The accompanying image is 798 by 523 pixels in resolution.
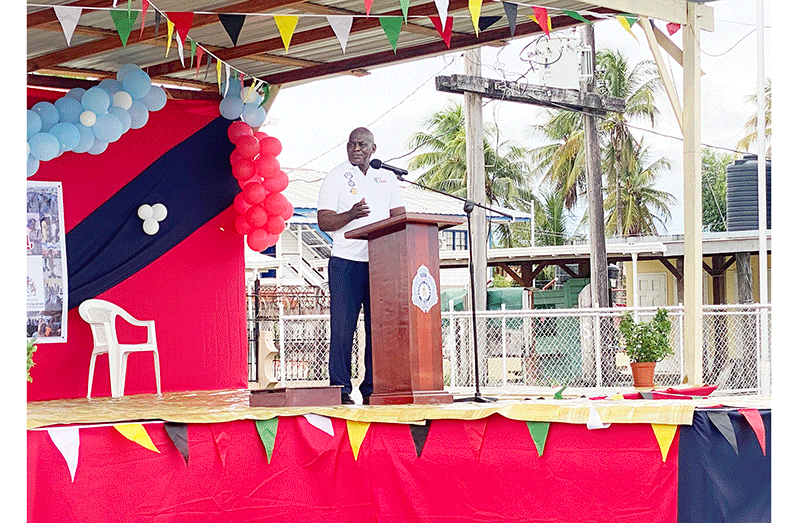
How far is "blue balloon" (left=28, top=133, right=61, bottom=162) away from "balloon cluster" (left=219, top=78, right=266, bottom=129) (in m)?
1.79

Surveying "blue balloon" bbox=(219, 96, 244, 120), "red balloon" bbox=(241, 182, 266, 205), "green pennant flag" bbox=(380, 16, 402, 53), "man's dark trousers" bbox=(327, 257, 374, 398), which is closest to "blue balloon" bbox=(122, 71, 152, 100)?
"blue balloon" bbox=(219, 96, 244, 120)

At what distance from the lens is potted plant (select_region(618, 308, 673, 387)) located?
24.3 ft

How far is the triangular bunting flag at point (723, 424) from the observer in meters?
4.34

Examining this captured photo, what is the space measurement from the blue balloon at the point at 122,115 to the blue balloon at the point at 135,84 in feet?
0.50

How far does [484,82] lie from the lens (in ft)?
46.3

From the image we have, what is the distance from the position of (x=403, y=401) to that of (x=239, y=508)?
3.20 ft

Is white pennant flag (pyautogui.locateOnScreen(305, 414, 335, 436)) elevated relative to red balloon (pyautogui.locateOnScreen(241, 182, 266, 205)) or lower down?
lower down

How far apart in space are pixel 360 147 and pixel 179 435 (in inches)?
76.7

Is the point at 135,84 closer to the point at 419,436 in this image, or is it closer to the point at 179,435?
the point at 179,435

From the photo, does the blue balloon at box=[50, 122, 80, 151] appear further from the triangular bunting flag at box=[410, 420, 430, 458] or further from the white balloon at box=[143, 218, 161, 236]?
the triangular bunting flag at box=[410, 420, 430, 458]

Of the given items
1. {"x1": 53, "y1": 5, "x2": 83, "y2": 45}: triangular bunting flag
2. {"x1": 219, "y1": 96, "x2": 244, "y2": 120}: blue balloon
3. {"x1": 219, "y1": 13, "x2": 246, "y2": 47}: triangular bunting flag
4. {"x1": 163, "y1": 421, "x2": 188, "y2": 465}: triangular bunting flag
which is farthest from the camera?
{"x1": 219, "y1": 96, "x2": 244, "y2": 120}: blue balloon

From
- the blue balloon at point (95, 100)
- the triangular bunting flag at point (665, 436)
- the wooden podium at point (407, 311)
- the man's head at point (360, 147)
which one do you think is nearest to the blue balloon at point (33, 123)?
the blue balloon at point (95, 100)

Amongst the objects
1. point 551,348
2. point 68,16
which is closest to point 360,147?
point 68,16

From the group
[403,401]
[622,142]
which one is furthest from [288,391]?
[622,142]
